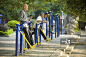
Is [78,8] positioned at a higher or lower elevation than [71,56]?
higher

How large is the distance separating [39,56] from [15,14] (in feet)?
86.4

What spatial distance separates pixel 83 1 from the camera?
1016cm

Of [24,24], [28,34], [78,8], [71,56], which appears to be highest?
[78,8]

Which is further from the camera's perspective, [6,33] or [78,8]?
[6,33]

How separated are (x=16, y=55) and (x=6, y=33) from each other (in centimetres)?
1089

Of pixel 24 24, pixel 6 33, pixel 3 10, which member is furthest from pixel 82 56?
pixel 3 10

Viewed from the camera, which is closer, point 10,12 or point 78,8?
point 78,8

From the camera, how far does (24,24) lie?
668cm

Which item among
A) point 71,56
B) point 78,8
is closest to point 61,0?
point 78,8

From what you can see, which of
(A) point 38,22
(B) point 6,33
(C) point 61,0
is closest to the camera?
(A) point 38,22

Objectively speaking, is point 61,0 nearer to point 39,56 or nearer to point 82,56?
point 82,56

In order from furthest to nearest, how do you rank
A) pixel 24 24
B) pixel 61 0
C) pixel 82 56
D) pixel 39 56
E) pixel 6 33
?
pixel 6 33 < pixel 61 0 < pixel 82 56 < pixel 24 24 < pixel 39 56

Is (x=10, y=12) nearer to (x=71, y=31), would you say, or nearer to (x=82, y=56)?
(x=71, y=31)

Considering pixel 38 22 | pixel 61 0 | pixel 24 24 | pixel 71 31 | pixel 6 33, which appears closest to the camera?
pixel 24 24
